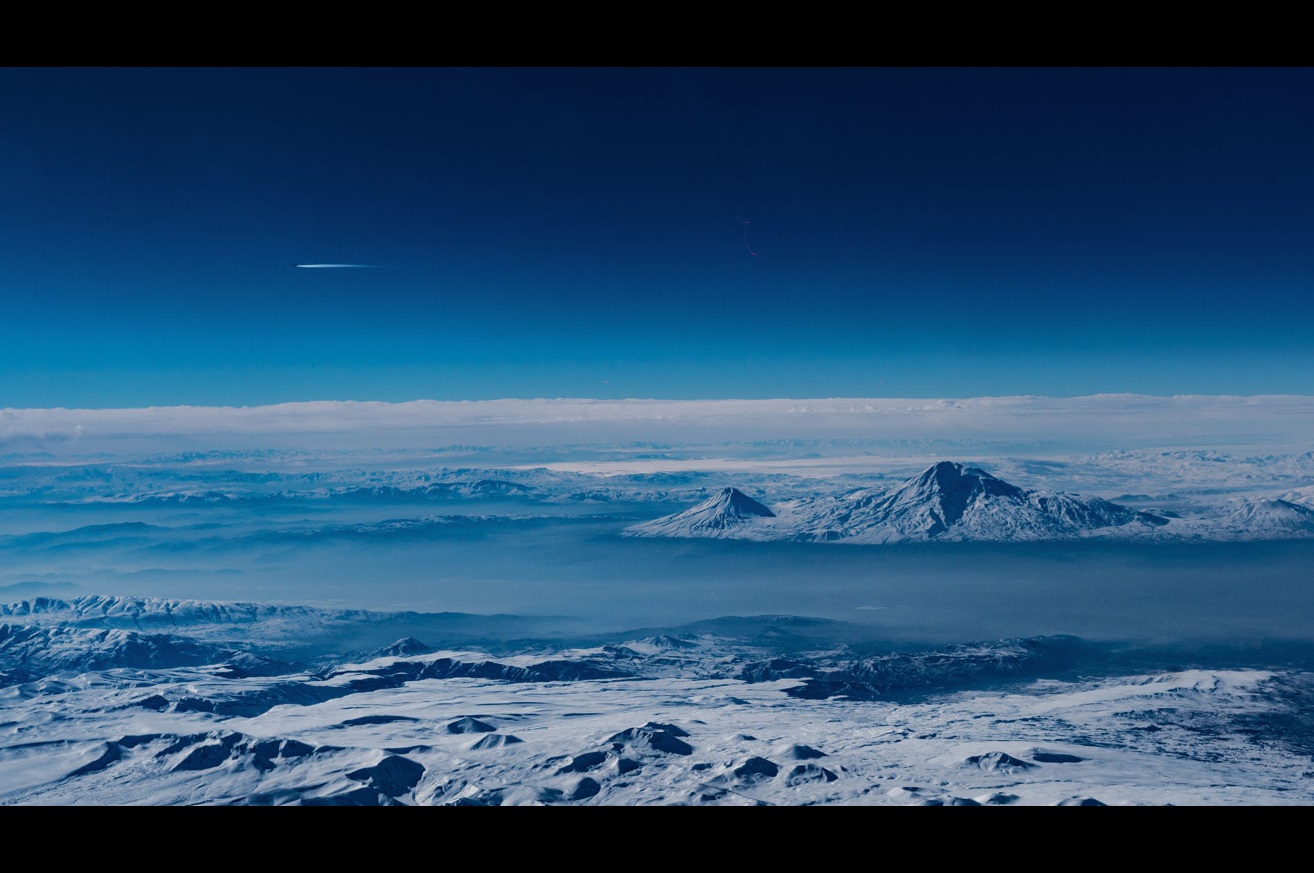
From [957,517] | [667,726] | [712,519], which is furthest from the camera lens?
[957,517]

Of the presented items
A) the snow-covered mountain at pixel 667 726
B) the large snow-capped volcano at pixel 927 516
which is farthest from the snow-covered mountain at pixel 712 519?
the snow-covered mountain at pixel 667 726

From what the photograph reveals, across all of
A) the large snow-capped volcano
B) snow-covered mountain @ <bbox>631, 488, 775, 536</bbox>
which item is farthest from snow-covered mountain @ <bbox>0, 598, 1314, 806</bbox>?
the large snow-capped volcano

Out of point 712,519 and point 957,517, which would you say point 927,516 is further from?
point 712,519

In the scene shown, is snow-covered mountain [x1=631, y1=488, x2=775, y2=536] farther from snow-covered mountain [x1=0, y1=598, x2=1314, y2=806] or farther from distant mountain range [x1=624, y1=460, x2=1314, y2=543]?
snow-covered mountain [x1=0, y1=598, x2=1314, y2=806]

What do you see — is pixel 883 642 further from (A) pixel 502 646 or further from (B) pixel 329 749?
(B) pixel 329 749

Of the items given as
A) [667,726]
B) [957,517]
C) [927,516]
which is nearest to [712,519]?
[927,516]
